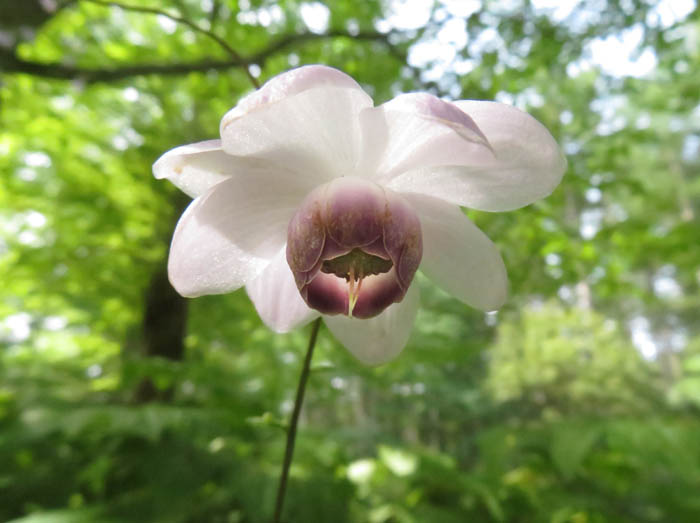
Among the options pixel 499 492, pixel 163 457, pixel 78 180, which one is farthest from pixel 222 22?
pixel 499 492

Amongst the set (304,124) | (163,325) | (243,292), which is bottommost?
(163,325)

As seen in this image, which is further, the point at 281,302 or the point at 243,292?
the point at 243,292

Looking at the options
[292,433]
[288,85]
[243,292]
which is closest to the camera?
[288,85]

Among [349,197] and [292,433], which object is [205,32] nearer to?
[349,197]

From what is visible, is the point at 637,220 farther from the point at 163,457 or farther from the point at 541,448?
the point at 163,457

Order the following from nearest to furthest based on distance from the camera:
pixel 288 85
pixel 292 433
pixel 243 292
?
1. pixel 288 85
2. pixel 292 433
3. pixel 243 292

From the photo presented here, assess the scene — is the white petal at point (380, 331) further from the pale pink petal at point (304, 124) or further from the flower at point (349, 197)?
the pale pink petal at point (304, 124)

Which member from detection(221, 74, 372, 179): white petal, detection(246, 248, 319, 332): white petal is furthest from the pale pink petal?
detection(246, 248, 319, 332): white petal

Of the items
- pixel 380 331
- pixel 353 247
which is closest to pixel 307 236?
pixel 353 247

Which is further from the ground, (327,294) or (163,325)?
(327,294)
